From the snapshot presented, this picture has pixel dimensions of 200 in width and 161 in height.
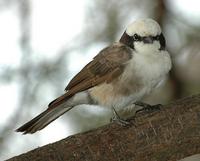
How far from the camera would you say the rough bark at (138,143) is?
278cm

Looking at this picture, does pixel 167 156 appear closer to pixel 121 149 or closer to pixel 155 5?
pixel 121 149

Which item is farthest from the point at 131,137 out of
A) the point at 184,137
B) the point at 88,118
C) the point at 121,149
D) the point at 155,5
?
the point at 155,5

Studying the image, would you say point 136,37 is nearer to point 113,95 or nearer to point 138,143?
point 113,95

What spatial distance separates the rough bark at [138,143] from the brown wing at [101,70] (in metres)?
0.60

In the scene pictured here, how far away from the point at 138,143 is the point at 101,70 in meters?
0.80

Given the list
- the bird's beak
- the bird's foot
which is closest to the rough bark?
the bird's foot

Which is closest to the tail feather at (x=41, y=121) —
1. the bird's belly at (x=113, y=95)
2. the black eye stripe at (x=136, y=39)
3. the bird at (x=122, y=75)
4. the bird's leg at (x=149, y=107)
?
the bird at (x=122, y=75)

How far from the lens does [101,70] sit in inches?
138

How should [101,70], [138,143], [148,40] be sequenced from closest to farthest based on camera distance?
[138,143], [148,40], [101,70]

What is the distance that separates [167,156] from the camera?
2.79 meters

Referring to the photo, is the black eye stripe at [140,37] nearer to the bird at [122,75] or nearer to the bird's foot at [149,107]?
the bird at [122,75]

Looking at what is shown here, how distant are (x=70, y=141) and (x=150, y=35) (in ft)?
2.93

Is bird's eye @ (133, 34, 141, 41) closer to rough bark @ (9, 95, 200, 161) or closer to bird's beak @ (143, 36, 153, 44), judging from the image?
bird's beak @ (143, 36, 153, 44)

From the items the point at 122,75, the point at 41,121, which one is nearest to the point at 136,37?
the point at 122,75
